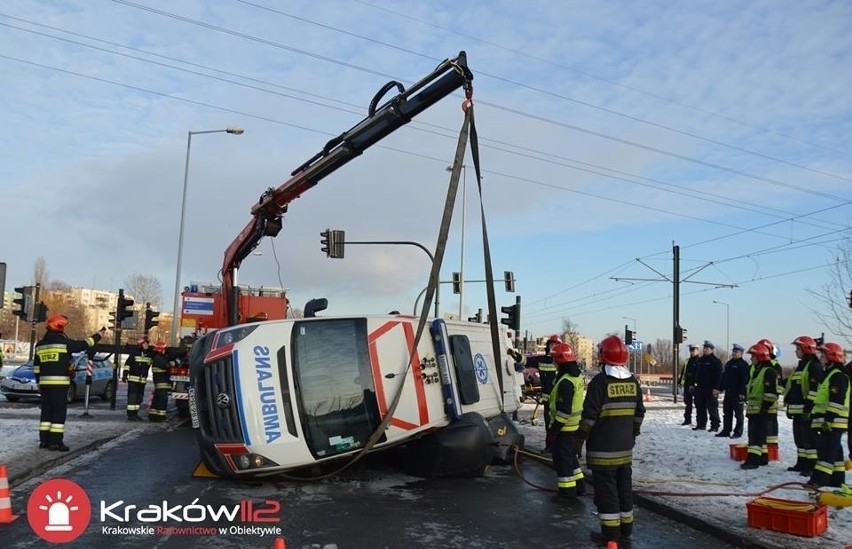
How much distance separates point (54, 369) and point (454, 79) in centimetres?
734

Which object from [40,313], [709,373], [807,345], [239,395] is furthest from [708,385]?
[40,313]

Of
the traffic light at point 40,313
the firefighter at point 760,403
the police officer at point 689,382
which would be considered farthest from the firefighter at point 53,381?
the police officer at point 689,382

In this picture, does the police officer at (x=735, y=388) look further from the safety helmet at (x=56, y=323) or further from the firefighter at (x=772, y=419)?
the safety helmet at (x=56, y=323)

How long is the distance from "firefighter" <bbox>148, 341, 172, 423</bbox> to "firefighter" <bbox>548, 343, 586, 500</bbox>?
9.92 metres

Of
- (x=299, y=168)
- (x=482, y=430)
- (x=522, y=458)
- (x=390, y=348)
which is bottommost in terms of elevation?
(x=522, y=458)

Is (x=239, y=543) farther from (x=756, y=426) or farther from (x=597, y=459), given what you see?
(x=756, y=426)

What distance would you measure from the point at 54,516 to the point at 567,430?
5.48 metres

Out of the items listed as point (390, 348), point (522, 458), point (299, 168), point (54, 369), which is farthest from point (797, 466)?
point (54, 369)

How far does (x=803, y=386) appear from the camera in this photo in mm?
9695

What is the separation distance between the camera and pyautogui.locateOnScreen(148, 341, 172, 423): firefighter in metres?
15.3

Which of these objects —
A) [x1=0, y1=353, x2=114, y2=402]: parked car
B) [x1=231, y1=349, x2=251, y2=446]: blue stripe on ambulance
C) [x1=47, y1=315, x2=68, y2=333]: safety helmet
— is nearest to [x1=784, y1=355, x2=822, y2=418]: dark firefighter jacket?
[x1=231, y1=349, x2=251, y2=446]: blue stripe on ambulance

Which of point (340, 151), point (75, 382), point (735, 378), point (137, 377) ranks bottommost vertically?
point (75, 382)

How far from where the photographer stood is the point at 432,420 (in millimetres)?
8797

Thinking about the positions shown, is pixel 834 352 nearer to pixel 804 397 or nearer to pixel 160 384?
Answer: pixel 804 397
